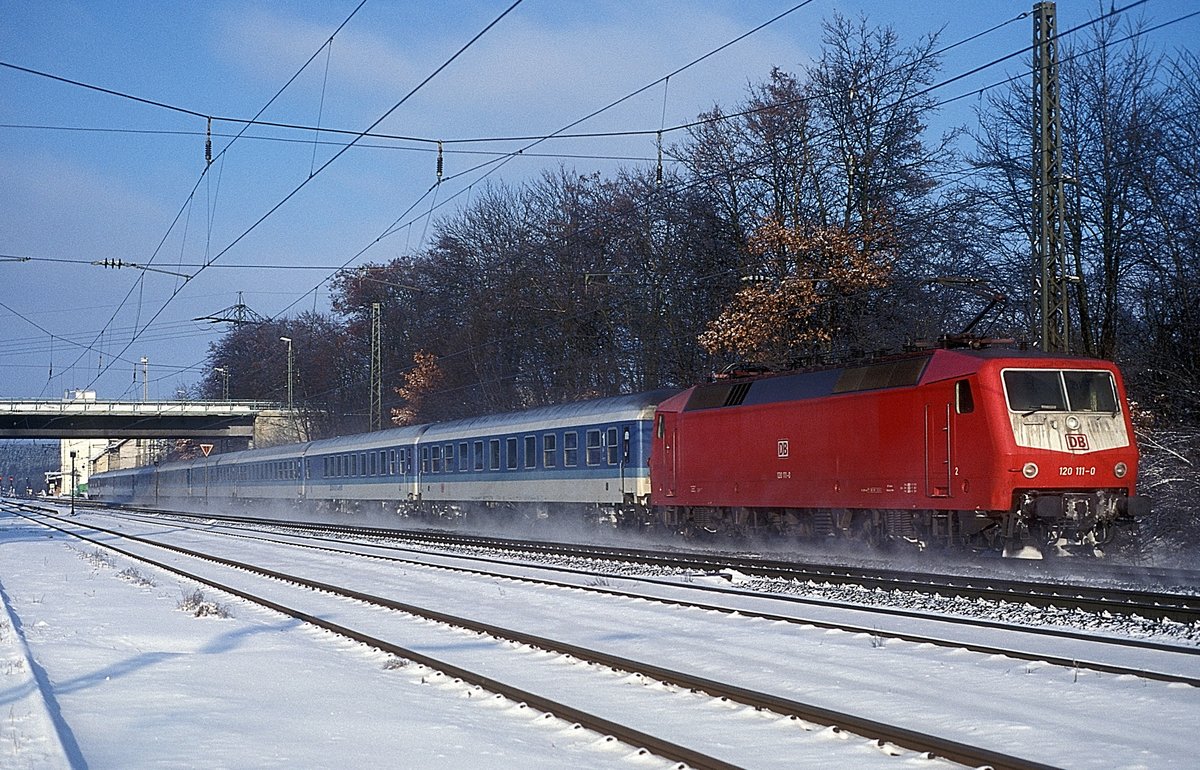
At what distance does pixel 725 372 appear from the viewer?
2580 centimetres

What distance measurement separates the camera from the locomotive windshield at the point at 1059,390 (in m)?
18.2

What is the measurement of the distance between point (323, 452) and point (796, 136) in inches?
1021

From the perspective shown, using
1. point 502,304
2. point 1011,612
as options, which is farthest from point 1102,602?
point 502,304

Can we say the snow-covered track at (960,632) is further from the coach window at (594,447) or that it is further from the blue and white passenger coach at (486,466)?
the coach window at (594,447)

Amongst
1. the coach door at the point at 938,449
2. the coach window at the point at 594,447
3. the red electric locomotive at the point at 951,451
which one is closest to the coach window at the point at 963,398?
the red electric locomotive at the point at 951,451

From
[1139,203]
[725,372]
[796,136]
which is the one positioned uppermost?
[796,136]

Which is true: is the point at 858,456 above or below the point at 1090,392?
below

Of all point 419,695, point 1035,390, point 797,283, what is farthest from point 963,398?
point 797,283

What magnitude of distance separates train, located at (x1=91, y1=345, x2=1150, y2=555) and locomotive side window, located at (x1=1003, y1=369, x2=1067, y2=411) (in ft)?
0.08

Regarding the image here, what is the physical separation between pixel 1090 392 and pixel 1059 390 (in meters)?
0.61

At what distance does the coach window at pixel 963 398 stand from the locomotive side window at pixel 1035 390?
552 millimetres

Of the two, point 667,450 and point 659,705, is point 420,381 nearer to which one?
point 667,450

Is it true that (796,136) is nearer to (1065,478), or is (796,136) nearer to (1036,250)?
(1036,250)

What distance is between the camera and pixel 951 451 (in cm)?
1862
